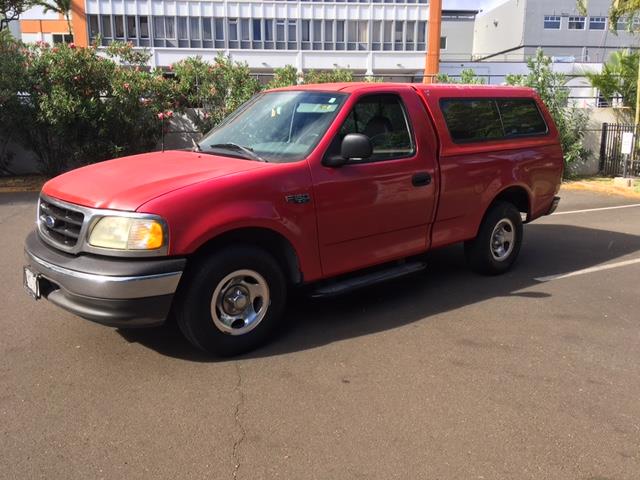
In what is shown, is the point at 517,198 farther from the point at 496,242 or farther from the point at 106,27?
the point at 106,27

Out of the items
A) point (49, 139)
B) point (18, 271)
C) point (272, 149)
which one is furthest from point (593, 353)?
point (49, 139)

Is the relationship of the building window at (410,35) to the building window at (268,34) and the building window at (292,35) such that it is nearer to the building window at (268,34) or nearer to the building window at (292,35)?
the building window at (292,35)

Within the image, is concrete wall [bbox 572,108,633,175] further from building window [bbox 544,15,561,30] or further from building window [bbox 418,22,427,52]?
building window [bbox 544,15,561,30]

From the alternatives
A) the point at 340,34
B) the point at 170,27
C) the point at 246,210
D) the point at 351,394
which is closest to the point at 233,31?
the point at 170,27

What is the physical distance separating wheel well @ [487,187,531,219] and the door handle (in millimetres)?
1245

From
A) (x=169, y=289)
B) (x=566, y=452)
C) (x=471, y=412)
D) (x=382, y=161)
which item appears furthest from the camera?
(x=382, y=161)

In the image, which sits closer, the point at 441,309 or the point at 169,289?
the point at 169,289

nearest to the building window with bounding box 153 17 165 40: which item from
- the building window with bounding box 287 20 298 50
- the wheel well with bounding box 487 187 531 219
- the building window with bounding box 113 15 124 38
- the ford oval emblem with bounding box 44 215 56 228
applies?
the building window with bounding box 113 15 124 38

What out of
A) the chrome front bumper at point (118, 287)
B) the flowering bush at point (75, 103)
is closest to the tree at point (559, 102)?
the flowering bush at point (75, 103)

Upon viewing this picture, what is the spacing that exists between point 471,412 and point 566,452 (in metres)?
0.56

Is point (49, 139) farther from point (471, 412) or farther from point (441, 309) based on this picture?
point (471, 412)

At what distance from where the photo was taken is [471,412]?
11.3 feet

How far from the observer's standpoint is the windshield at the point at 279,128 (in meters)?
4.51

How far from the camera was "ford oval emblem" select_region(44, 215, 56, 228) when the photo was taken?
4.07 meters
